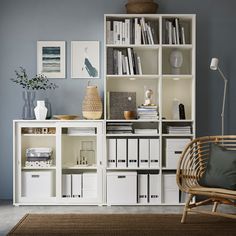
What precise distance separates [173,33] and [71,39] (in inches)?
46.3

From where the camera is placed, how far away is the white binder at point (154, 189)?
5.41 m

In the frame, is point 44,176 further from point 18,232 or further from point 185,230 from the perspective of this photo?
point 185,230

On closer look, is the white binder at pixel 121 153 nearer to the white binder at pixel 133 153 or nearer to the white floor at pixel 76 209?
the white binder at pixel 133 153

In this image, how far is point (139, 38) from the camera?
5.44 m

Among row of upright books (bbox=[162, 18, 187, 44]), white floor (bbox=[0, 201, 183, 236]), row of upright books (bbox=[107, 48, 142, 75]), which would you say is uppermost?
row of upright books (bbox=[162, 18, 187, 44])

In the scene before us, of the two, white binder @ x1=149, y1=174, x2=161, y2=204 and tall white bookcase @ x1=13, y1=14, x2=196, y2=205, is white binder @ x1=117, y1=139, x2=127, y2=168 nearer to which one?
tall white bookcase @ x1=13, y1=14, x2=196, y2=205

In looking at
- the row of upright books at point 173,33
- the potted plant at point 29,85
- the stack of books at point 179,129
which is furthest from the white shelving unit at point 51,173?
the row of upright books at point 173,33

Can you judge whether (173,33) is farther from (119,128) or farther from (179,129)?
(119,128)

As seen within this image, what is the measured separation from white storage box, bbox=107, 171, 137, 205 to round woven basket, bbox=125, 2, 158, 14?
5.78 ft

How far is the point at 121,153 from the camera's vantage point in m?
5.39

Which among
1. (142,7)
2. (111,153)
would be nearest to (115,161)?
(111,153)

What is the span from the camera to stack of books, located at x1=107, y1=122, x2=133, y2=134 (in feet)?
17.8

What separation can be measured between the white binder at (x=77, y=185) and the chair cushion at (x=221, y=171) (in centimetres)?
151

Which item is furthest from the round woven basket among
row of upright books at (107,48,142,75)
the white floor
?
the white floor
